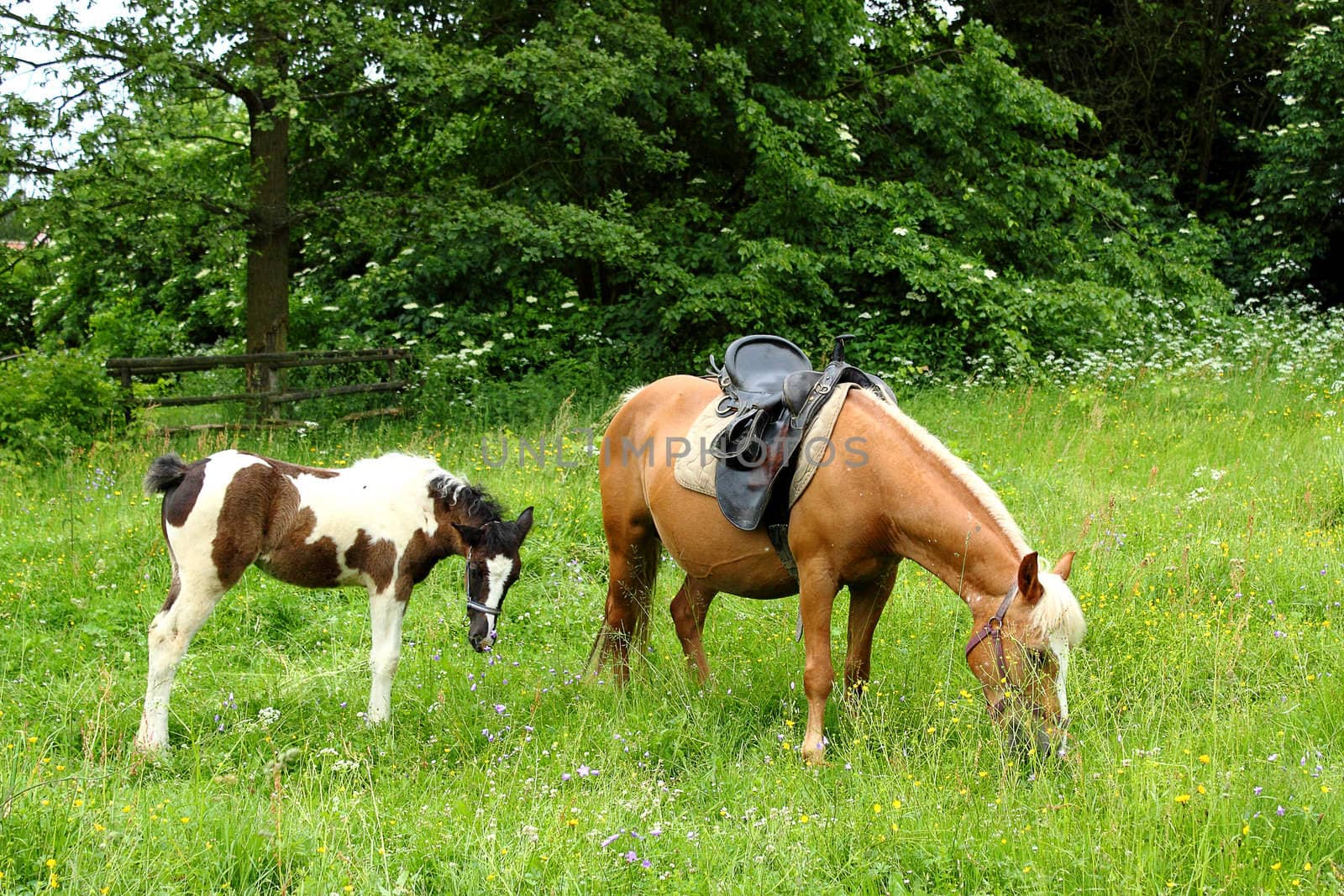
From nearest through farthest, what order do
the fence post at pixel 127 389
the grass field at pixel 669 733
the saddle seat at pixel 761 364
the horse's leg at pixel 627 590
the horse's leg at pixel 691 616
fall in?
the grass field at pixel 669 733 → the saddle seat at pixel 761 364 → the horse's leg at pixel 691 616 → the horse's leg at pixel 627 590 → the fence post at pixel 127 389

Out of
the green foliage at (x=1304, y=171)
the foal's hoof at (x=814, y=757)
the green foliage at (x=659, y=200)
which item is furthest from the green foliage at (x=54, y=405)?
the green foliage at (x=1304, y=171)

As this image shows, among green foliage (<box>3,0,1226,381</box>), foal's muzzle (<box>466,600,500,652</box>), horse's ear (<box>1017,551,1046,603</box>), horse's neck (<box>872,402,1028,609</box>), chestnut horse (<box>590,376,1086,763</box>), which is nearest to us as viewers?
horse's ear (<box>1017,551,1046,603</box>)

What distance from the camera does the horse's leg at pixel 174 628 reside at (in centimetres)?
409

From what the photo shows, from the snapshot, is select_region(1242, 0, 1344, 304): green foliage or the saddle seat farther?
select_region(1242, 0, 1344, 304): green foliage

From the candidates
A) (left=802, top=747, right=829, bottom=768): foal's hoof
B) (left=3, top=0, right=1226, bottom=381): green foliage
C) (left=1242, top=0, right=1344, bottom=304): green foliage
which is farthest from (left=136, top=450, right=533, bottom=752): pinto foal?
(left=1242, top=0, right=1344, bottom=304): green foliage

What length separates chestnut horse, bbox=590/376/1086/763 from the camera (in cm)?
334

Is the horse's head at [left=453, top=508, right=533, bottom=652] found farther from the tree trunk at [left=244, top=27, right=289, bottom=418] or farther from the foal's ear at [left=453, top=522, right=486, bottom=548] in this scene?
the tree trunk at [left=244, top=27, right=289, bottom=418]

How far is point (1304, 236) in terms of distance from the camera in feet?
50.9

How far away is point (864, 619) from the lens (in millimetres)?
4188

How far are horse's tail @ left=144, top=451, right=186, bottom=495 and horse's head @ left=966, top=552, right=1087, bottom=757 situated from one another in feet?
10.8

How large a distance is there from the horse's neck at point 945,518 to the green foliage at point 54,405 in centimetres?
739

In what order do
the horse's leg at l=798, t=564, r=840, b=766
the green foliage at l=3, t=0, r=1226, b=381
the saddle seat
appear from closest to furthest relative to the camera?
1. the horse's leg at l=798, t=564, r=840, b=766
2. the saddle seat
3. the green foliage at l=3, t=0, r=1226, b=381

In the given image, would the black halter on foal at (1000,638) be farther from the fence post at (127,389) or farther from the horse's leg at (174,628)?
the fence post at (127,389)

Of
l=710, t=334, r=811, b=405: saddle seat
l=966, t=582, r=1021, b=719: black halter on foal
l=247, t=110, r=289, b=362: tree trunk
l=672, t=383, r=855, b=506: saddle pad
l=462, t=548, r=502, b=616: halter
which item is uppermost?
l=247, t=110, r=289, b=362: tree trunk
